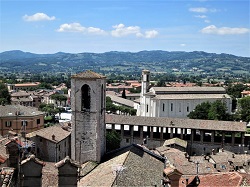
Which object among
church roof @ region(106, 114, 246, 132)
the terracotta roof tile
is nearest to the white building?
church roof @ region(106, 114, 246, 132)

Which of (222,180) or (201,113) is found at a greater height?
(222,180)

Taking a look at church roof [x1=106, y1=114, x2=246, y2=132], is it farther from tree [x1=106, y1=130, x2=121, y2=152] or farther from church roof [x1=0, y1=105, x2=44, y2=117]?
church roof [x1=0, y1=105, x2=44, y2=117]

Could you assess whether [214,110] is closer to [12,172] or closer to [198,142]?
[198,142]

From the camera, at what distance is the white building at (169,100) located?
73812mm

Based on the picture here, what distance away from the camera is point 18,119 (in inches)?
1761

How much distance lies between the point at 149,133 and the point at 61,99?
61.0 m

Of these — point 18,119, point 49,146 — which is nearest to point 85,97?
point 49,146

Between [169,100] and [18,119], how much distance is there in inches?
1454

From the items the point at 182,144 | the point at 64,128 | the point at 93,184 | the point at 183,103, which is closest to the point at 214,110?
the point at 183,103

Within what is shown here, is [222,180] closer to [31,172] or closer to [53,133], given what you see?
[31,172]

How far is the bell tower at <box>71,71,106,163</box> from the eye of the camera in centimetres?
2333

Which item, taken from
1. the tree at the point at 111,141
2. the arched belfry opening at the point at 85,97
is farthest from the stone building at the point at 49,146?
the arched belfry opening at the point at 85,97

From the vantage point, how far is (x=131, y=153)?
22234 mm

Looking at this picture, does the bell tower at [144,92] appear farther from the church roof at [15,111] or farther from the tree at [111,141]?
the tree at [111,141]
